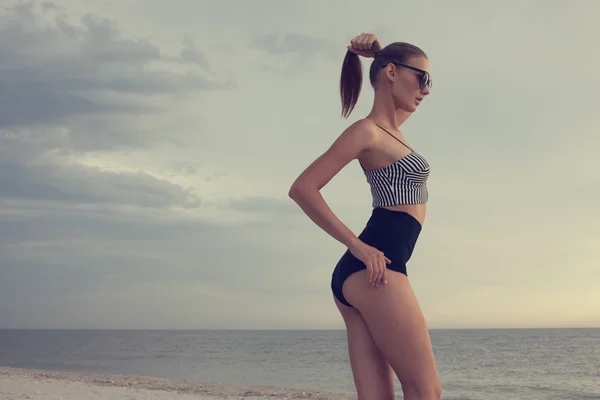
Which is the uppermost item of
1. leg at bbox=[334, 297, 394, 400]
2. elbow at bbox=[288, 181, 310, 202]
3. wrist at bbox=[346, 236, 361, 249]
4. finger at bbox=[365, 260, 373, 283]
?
elbow at bbox=[288, 181, 310, 202]

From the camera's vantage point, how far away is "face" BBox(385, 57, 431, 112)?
9.91ft

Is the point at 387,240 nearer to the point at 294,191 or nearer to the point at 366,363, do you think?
Result: the point at 294,191

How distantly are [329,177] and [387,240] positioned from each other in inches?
14.2

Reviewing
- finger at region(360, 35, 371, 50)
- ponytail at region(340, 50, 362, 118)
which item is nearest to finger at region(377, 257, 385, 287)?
ponytail at region(340, 50, 362, 118)

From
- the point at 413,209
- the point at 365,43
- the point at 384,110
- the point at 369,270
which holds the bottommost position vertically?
the point at 369,270

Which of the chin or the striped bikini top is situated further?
the chin

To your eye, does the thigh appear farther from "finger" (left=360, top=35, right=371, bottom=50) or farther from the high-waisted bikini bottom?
"finger" (left=360, top=35, right=371, bottom=50)

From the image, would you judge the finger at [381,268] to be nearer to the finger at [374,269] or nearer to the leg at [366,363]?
the finger at [374,269]

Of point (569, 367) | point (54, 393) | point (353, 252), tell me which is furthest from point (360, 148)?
point (569, 367)

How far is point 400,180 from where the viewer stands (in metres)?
2.90

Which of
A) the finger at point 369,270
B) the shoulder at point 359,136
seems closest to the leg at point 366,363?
the finger at point 369,270

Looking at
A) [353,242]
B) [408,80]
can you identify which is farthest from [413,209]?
[408,80]

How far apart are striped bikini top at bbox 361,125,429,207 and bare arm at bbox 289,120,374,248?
5.8 inches

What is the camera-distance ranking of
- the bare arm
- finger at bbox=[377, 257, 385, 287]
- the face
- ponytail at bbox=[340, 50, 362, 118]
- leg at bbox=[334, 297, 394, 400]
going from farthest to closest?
ponytail at bbox=[340, 50, 362, 118] → the face → leg at bbox=[334, 297, 394, 400] → the bare arm → finger at bbox=[377, 257, 385, 287]
